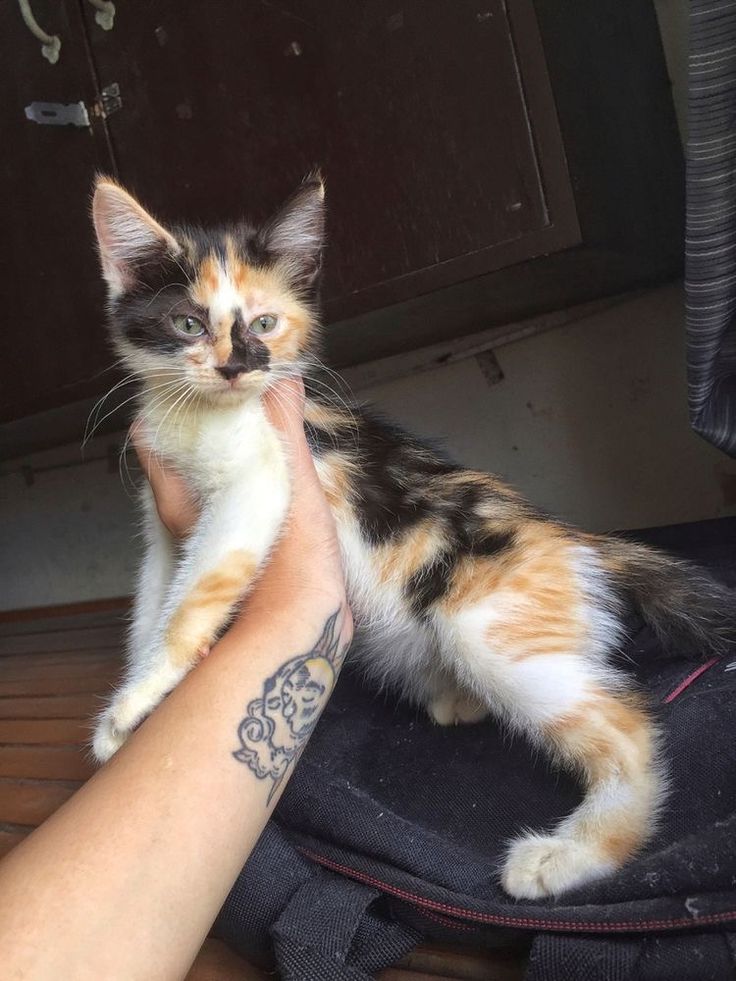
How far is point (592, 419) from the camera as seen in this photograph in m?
1.97

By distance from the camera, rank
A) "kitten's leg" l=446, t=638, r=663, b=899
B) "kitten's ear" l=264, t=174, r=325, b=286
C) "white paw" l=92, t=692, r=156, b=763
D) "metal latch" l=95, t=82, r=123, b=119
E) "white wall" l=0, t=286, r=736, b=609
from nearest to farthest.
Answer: "kitten's leg" l=446, t=638, r=663, b=899 < "white paw" l=92, t=692, r=156, b=763 < "kitten's ear" l=264, t=174, r=325, b=286 < "metal latch" l=95, t=82, r=123, b=119 < "white wall" l=0, t=286, r=736, b=609

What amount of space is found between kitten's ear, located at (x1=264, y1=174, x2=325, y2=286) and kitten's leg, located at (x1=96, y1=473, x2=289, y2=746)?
0.40 metres

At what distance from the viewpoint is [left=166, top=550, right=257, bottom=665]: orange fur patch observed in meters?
0.99

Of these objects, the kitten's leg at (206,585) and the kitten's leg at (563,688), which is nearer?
the kitten's leg at (563,688)

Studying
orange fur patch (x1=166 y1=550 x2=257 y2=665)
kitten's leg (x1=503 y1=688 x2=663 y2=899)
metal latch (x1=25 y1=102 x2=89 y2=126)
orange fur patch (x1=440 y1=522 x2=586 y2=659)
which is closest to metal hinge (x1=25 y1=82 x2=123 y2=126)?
metal latch (x1=25 y1=102 x2=89 y2=126)

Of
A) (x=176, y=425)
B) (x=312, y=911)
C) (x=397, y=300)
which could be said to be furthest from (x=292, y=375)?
(x=312, y=911)

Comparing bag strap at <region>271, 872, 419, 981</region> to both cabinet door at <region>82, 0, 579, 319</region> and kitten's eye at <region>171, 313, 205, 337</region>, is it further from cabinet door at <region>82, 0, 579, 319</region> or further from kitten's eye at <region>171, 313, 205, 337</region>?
cabinet door at <region>82, 0, 579, 319</region>

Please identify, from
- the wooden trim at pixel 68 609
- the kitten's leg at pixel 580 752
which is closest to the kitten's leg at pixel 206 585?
the kitten's leg at pixel 580 752

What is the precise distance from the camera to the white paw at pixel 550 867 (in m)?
0.83

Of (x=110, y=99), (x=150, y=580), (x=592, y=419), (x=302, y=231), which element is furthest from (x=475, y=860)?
(x=110, y=99)

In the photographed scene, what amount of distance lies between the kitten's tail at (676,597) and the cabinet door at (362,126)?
0.52m

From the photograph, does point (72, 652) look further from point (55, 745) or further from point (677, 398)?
point (677, 398)

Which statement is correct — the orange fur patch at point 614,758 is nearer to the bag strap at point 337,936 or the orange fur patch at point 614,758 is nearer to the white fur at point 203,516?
the bag strap at point 337,936

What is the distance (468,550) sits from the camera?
115cm
